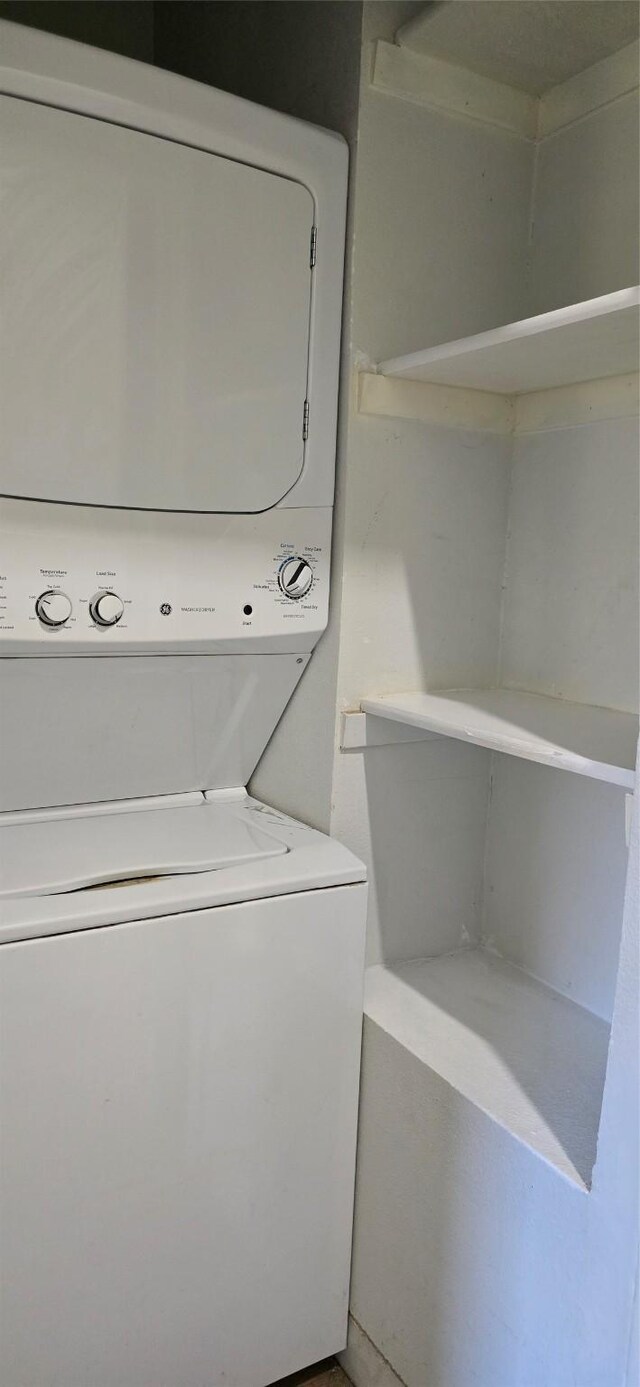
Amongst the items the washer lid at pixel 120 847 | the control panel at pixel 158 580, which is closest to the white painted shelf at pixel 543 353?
the control panel at pixel 158 580

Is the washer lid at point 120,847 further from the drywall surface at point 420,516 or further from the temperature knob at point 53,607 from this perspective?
the temperature knob at point 53,607

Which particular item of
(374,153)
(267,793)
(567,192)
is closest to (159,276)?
(374,153)

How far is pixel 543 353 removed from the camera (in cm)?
128

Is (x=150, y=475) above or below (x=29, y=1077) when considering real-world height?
above

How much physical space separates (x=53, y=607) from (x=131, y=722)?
10.0 inches

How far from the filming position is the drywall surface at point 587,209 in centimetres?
140

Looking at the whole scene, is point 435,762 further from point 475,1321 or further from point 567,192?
point 567,192

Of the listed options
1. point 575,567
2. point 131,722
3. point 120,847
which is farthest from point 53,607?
point 575,567

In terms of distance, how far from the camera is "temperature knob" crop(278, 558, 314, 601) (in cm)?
146

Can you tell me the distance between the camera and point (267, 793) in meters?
1.67

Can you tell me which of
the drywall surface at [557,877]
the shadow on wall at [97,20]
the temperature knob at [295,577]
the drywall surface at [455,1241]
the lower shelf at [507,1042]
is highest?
the shadow on wall at [97,20]

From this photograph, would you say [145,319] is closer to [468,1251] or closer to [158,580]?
[158,580]

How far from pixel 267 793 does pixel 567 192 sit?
1134mm

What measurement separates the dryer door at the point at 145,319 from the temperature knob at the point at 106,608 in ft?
0.44
